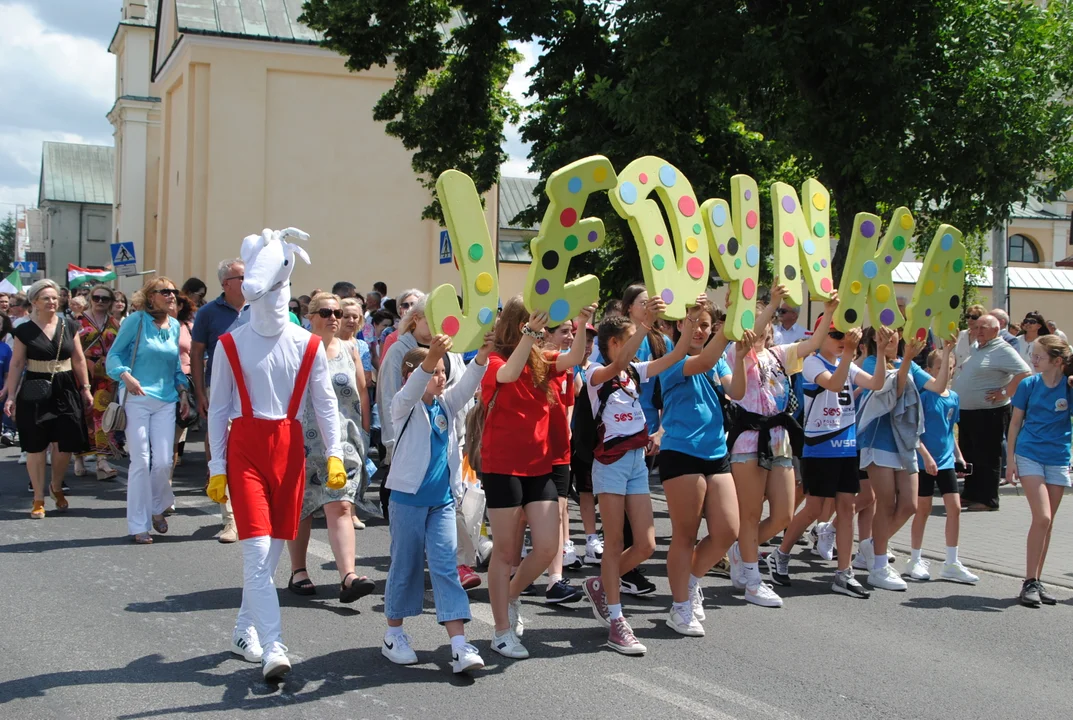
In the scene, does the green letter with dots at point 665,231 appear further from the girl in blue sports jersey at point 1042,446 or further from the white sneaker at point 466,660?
the girl in blue sports jersey at point 1042,446

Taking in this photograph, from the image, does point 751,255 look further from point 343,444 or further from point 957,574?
point 957,574

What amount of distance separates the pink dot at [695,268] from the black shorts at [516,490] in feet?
4.68

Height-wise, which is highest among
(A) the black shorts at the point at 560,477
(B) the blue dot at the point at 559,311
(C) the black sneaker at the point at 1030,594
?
(B) the blue dot at the point at 559,311

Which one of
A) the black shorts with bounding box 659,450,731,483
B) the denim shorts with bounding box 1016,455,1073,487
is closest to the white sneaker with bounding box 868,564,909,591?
the denim shorts with bounding box 1016,455,1073,487

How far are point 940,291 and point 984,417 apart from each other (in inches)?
182

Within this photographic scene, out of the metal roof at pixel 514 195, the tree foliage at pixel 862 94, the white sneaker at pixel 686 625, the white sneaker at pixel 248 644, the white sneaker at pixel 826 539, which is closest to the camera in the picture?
the white sneaker at pixel 248 644

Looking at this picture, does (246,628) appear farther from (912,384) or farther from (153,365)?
(912,384)

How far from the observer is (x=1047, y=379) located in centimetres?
779

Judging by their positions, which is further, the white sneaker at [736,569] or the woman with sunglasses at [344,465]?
the white sneaker at [736,569]

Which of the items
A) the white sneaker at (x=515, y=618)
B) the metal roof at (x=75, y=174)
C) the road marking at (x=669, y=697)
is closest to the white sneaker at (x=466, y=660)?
the white sneaker at (x=515, y=618)

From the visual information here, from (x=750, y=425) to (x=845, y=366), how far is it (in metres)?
0.74

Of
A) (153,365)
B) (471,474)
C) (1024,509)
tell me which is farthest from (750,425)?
(1024,509)

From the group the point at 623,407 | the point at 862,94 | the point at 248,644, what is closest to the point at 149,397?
the point at 248,644

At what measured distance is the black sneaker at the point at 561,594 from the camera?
693 cm
